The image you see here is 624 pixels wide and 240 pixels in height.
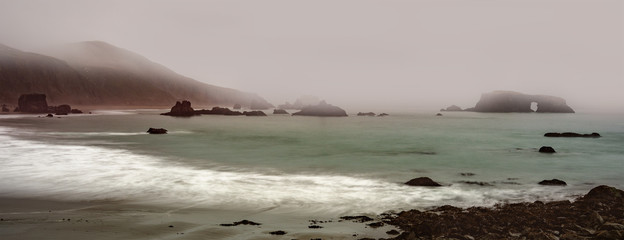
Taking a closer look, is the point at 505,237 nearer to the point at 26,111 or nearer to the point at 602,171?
the point at 602,171

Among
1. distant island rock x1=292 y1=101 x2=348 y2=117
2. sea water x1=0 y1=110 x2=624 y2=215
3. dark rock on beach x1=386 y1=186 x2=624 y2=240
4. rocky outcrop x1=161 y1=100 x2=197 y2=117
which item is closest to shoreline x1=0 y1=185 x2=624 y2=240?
dark rock on beach x1=386 y1=186 x2=624 y2=240

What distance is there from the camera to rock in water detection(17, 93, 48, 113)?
492ft

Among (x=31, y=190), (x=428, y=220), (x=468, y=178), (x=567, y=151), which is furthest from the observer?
(x=567, y=151)

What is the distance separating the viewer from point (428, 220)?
14.8 metres

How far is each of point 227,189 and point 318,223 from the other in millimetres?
8685

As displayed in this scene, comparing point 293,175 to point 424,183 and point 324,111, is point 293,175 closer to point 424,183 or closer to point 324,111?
point 424,183

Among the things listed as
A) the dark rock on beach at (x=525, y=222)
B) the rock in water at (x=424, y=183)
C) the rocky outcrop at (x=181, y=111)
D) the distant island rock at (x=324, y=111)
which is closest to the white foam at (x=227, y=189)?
the rock in water at (x=424, y=183)

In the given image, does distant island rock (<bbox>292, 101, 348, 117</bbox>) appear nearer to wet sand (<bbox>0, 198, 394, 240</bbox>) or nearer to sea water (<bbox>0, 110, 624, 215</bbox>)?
sea water (<bbox>0, 110, 624, 215</bbox>)

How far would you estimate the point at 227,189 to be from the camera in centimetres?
2298

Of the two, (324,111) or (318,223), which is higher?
(324,111)

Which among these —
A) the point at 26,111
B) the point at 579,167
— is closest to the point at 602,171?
the point at 579,167

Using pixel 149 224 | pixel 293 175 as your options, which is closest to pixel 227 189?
pixel 293 175

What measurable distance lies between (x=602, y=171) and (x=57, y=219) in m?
34.5

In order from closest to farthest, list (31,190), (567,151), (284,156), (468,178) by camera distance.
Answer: (31,190)
(468,178)
(284,156)
(567,151)
